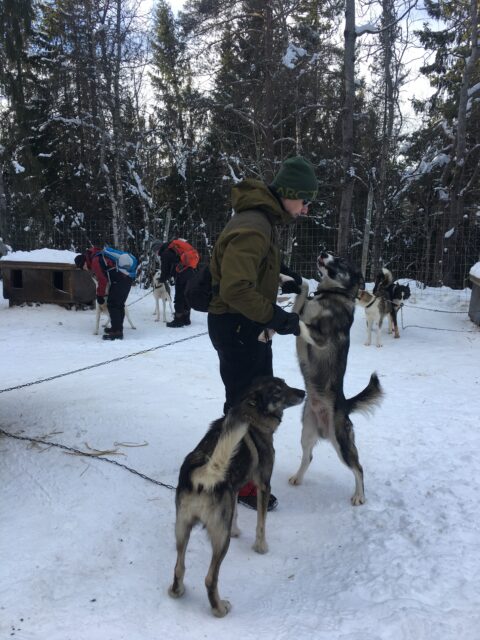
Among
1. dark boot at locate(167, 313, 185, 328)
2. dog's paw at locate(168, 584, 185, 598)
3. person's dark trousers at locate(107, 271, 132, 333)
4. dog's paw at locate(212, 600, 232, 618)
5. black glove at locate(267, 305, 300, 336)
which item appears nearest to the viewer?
dog's paw at locate(212, 600, 232, 618)

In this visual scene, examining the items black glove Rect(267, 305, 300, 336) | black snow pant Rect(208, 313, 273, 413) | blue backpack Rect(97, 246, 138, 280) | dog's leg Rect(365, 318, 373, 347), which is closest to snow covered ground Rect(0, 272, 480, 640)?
black snow pant Rect(208, 313, 273, 413)

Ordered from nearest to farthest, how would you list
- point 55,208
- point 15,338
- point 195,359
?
1. point 195,359
2. point 15,338
3. point 55,208

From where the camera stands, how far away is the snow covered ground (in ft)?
6.58

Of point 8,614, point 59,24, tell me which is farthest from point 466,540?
point 59,24

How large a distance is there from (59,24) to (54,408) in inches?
528

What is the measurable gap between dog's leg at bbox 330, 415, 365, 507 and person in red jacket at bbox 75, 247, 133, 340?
5.45 meters

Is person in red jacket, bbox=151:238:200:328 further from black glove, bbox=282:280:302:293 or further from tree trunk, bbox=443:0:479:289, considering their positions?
tree trunk, bbox=443:0:479:289

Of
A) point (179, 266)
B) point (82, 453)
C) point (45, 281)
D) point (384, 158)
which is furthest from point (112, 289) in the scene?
point (384, 158)

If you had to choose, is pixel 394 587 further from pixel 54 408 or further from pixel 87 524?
pixel 54 408

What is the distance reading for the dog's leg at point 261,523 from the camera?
252 centimetres

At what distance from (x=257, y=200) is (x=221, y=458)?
1.32 m

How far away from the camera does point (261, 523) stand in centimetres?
252

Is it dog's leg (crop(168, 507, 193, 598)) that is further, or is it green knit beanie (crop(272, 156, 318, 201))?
green knit beanie (crop(272, 156, 318, 201))

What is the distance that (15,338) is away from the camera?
759cm
